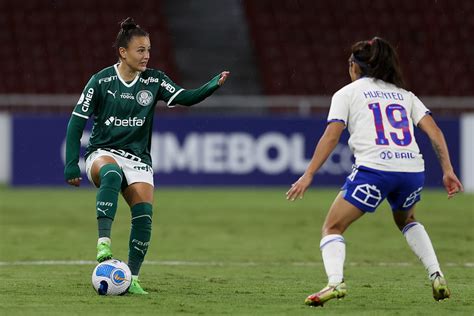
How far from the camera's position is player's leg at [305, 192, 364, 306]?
23.2ft

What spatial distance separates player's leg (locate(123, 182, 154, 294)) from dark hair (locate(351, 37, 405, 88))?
80.6 inches

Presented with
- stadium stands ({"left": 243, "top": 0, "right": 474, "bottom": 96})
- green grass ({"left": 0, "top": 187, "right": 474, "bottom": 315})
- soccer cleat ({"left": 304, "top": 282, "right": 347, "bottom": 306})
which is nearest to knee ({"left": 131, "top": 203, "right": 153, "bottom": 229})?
green grass ({"left": 0, "top": 187, "right": 474, "bottom": 315})

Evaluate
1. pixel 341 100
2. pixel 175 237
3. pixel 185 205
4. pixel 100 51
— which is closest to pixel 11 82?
pixel 100 51

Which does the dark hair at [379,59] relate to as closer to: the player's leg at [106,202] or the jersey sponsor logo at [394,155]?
the jersey sponsor logo at [394,155]

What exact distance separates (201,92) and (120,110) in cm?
67

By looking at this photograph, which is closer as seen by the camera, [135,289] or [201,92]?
[135,289]

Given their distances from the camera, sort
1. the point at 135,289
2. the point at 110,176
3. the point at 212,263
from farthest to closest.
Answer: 1. the point at 212,263
2. the point at 135,289
3. the point at 110,176

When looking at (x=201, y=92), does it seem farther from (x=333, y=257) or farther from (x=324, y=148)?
(x=333, y=257)

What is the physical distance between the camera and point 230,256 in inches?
452

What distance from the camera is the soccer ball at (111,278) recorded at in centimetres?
783

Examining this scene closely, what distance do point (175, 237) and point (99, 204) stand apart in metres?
5.58

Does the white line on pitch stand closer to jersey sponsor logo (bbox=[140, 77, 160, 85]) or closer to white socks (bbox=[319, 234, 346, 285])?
jersey sponsor logo (bbox=[140, 77, 160, 85])

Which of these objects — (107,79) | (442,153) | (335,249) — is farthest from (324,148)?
(107,79)

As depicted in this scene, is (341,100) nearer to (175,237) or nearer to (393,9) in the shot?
(175,237)
